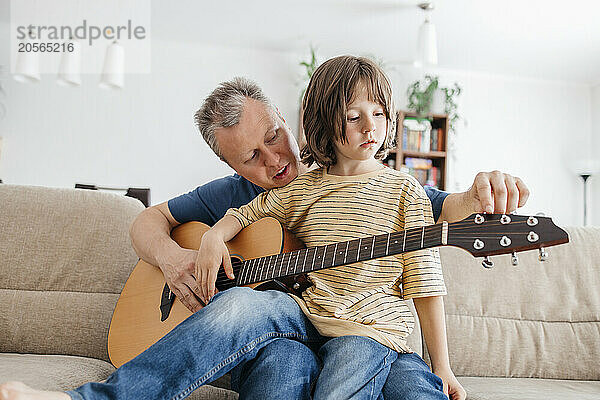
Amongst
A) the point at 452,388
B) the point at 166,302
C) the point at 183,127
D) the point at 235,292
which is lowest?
the point at 452,388

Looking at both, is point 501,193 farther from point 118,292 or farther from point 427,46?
point 427,46

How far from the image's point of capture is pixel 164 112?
5.08 metres

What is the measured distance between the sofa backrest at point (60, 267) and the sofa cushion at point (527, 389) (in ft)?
3.41

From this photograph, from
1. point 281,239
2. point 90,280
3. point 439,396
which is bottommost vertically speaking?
point 439,396

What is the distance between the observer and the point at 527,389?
1.45 meters

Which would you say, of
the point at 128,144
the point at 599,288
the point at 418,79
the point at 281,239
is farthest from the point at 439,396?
the point at 418,79

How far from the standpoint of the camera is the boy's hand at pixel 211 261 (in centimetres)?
129

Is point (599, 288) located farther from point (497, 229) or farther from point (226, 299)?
point (226, 299)

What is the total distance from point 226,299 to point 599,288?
128 cm

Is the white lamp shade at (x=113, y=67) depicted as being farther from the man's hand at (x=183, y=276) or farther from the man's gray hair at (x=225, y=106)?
the man's hand at (x=183, y=276)

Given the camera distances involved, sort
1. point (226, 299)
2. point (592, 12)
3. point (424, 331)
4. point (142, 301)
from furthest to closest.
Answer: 1. point (592, 12)
2. point (142, 301)
3. point (424, 331)
4. point (226, 299)

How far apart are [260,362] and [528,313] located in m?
1.03

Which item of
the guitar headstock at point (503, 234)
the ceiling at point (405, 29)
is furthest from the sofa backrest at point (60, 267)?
the ceiling at point (405, 29)

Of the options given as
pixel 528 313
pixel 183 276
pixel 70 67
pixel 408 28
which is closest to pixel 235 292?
pixel 183 276
